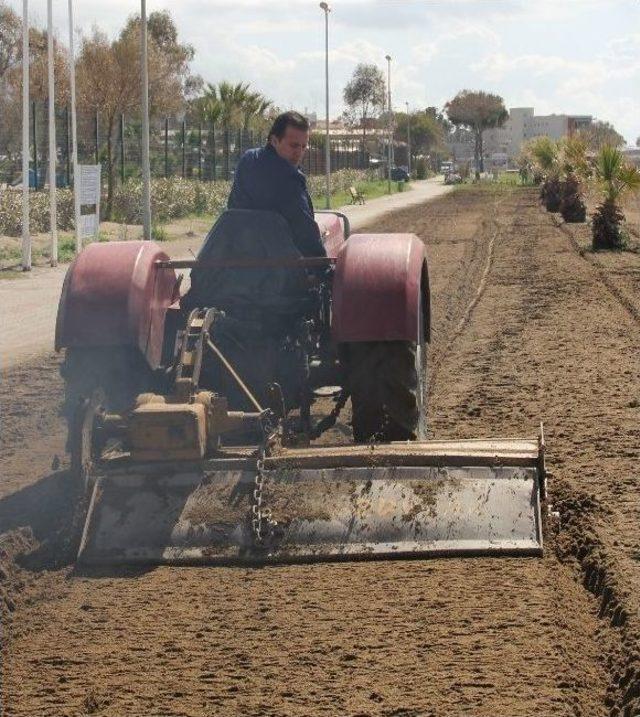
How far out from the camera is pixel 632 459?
823cm

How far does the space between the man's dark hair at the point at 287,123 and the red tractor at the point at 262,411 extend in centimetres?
51

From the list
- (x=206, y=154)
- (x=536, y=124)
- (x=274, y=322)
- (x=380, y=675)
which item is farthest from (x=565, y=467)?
(x=536, y=124)

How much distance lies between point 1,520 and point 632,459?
3614mm

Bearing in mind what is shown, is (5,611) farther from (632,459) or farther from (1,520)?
(632,459)

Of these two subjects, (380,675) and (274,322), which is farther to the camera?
(274,322)

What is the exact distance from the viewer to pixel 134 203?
114 feet

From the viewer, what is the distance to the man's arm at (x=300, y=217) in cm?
761

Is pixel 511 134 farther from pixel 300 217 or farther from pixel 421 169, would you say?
pixel 300 217

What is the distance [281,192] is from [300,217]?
0.56ft

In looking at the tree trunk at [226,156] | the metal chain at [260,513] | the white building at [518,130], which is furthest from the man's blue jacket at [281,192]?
the white building at [518,130]

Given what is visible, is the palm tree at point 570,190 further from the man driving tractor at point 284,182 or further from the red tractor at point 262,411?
the red tractor at point 262,411

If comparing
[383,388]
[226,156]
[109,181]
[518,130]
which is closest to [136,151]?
[226,156]

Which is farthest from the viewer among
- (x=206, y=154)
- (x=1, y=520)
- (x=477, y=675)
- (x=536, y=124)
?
(x=536, y=124)

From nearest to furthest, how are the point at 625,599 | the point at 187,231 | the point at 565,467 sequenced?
the point at 625,599 < the point at 565,467 < the point at 187,231
